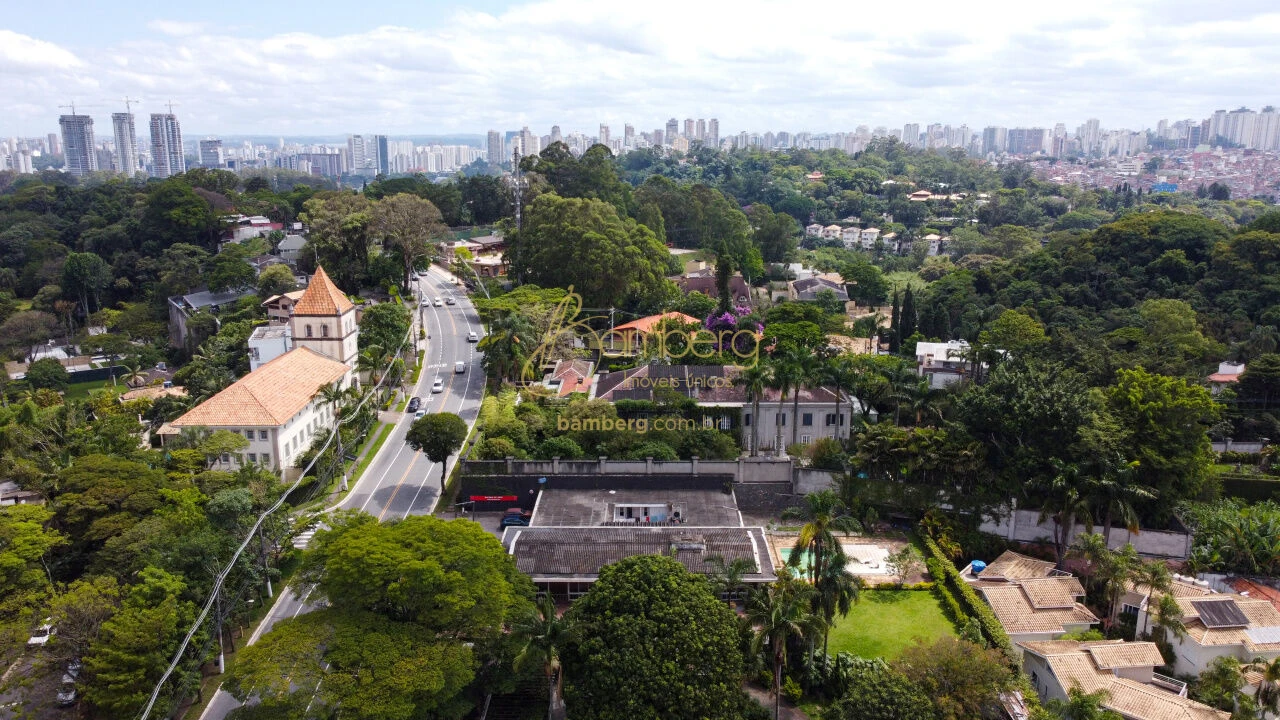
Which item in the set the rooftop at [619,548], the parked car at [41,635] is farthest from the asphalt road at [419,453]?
the rooftop at [619,548]

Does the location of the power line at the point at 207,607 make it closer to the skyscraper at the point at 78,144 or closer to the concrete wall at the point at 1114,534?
the concrete wall at the point at 1114,534

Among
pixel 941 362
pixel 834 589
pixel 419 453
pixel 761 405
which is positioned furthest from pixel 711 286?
pixel 834 589

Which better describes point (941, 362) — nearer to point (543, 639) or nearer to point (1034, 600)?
point (1034, 600)

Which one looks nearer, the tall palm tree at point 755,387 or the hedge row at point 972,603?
the hedge row at point 972,603

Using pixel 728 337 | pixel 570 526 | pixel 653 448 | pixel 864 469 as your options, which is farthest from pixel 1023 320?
pixel 570 526

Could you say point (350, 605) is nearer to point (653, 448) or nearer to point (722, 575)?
point (722, 575)
